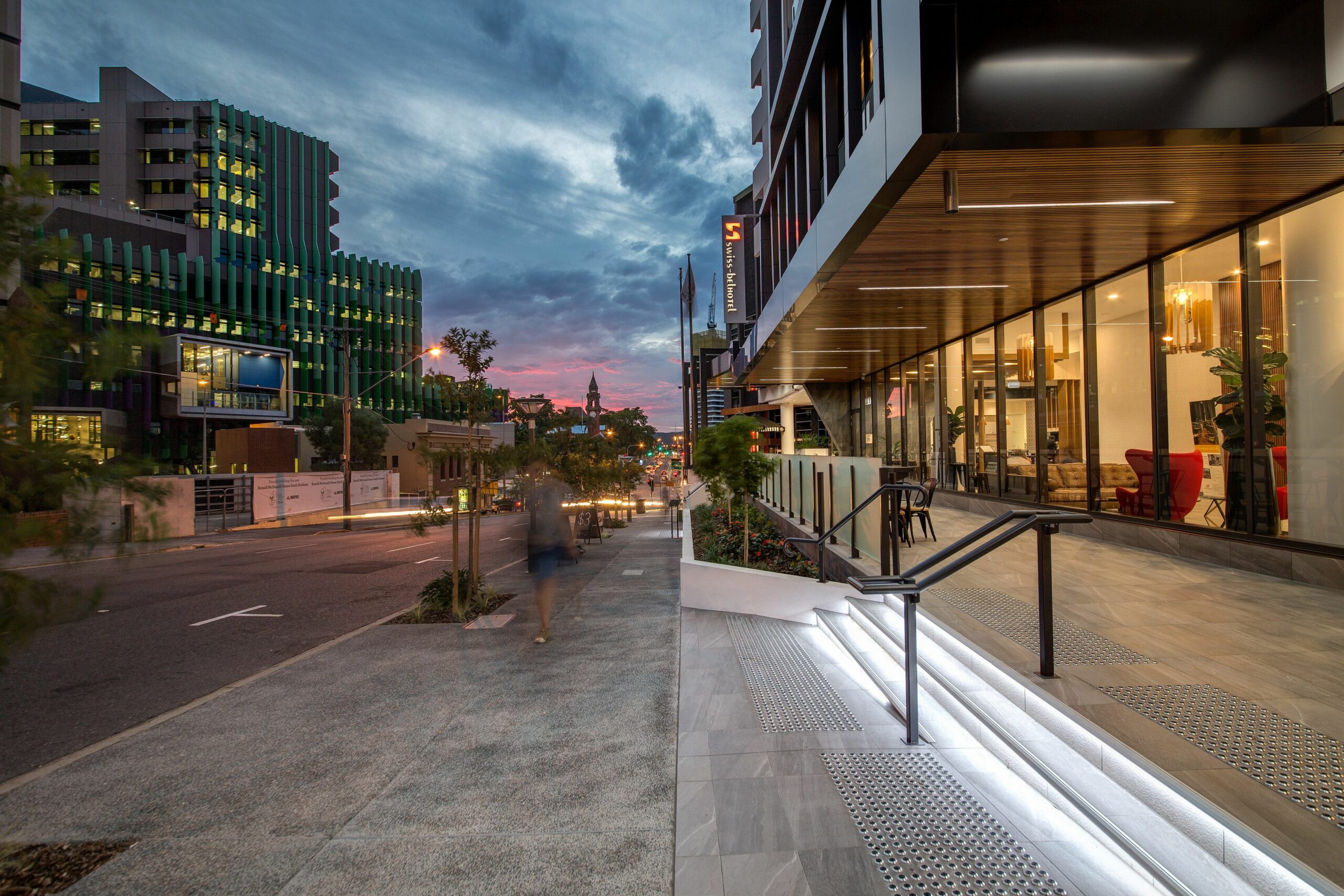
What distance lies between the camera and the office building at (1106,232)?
5152mm

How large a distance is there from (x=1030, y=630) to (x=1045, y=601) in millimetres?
1182

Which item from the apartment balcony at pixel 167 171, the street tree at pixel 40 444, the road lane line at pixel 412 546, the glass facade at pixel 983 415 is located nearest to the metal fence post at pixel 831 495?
the glass facade at pixel 983 415

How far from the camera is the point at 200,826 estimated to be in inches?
136

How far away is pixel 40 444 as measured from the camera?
8.84 ft

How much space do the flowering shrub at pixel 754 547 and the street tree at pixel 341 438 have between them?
45.2m

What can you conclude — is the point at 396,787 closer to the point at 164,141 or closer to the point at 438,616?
the point at 438,616

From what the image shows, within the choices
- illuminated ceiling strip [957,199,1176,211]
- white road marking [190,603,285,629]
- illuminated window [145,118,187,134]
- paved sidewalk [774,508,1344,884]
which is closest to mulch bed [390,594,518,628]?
white road marking [190,603,285,629]

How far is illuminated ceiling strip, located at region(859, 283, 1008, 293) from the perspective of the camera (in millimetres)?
9992

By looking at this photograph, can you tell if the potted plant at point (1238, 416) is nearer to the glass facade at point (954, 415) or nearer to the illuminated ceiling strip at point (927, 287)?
the illuminated ceiling strip at point (927, 287)

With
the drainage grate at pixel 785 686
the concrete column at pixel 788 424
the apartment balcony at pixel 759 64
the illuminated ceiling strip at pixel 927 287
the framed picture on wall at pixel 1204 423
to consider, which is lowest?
the drainage grate at pixel 785 686

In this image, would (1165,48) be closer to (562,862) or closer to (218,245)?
(562,862)

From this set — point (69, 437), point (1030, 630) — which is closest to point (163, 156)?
point (69, 437)

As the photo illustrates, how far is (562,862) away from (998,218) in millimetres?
7372

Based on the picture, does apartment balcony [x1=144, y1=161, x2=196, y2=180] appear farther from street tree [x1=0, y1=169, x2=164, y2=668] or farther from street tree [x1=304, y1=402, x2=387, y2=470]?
street tree [x1=0, y1=169, x2=164, y2=668]
